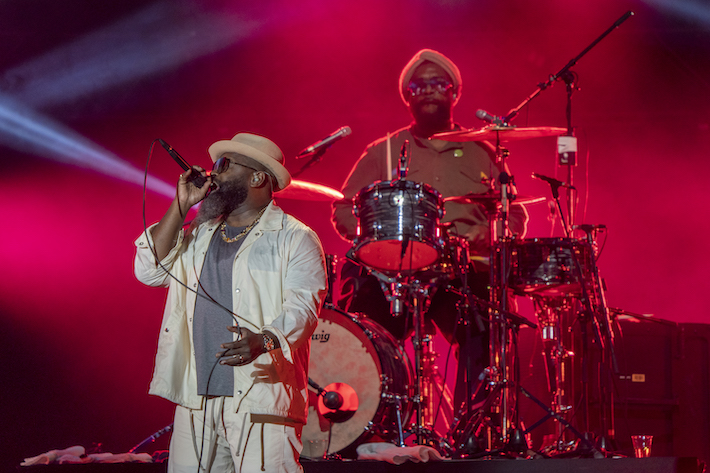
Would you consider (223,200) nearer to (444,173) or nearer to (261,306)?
(261,306)

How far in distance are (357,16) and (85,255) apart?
3.71 metres

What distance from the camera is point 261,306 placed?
2979 millimetres

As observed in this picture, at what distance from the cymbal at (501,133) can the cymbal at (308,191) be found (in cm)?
88

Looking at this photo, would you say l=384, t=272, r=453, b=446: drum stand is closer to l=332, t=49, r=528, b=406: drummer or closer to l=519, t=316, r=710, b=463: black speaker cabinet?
l=332, t=49, r=528, b=406: drummer

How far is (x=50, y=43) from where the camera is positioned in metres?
6.90

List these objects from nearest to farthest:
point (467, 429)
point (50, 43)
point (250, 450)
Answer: point (250, 450) → point (467, 429) → point (50, 43)

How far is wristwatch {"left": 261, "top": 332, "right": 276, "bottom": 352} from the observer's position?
2.64 m

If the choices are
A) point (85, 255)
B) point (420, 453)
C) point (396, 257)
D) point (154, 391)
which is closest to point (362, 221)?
point (396, 257)

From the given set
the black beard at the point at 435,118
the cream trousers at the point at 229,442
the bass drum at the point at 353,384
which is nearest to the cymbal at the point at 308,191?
the bass drum at the point at 353,384

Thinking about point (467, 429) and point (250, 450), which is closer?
point (250, 450)

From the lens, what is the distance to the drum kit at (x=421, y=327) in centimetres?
447

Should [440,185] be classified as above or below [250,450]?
above

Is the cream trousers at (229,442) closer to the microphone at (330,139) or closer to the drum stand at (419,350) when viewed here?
the drum stand at (419,350)

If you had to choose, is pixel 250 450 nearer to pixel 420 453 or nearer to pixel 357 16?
pixel 420 453
